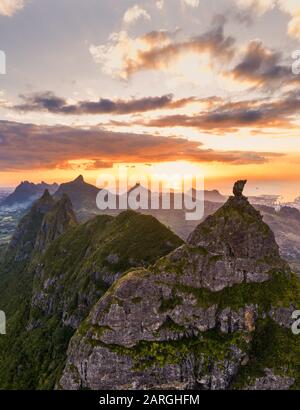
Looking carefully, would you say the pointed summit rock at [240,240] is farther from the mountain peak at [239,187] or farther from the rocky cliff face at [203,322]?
the mountain peak at [239,187]

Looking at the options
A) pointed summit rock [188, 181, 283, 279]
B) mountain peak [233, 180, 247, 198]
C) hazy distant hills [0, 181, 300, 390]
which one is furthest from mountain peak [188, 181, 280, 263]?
mountain peak [233, 180, 247, 198]

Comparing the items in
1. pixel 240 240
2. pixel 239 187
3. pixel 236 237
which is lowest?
pixel 240 240

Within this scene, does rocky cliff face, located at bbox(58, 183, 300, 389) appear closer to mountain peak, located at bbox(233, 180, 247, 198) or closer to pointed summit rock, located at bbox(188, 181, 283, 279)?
pointed summit rock, located at bbox(188, 181, 283, 279)

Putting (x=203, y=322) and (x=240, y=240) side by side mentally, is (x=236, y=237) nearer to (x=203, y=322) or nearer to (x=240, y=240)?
(x=240, y=240)

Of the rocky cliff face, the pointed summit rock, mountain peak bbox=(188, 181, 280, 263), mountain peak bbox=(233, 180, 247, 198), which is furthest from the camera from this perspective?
mountain peak bbox=(233, 180, 247, 198)

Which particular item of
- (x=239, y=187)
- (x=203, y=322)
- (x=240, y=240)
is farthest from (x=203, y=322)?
(x=239, y=187)

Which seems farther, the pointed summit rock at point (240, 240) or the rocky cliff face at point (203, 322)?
the pointed summit rock at point (240, 240)

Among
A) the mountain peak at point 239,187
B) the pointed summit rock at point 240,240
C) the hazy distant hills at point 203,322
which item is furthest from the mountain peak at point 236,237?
the mountain peak at point 239,187
